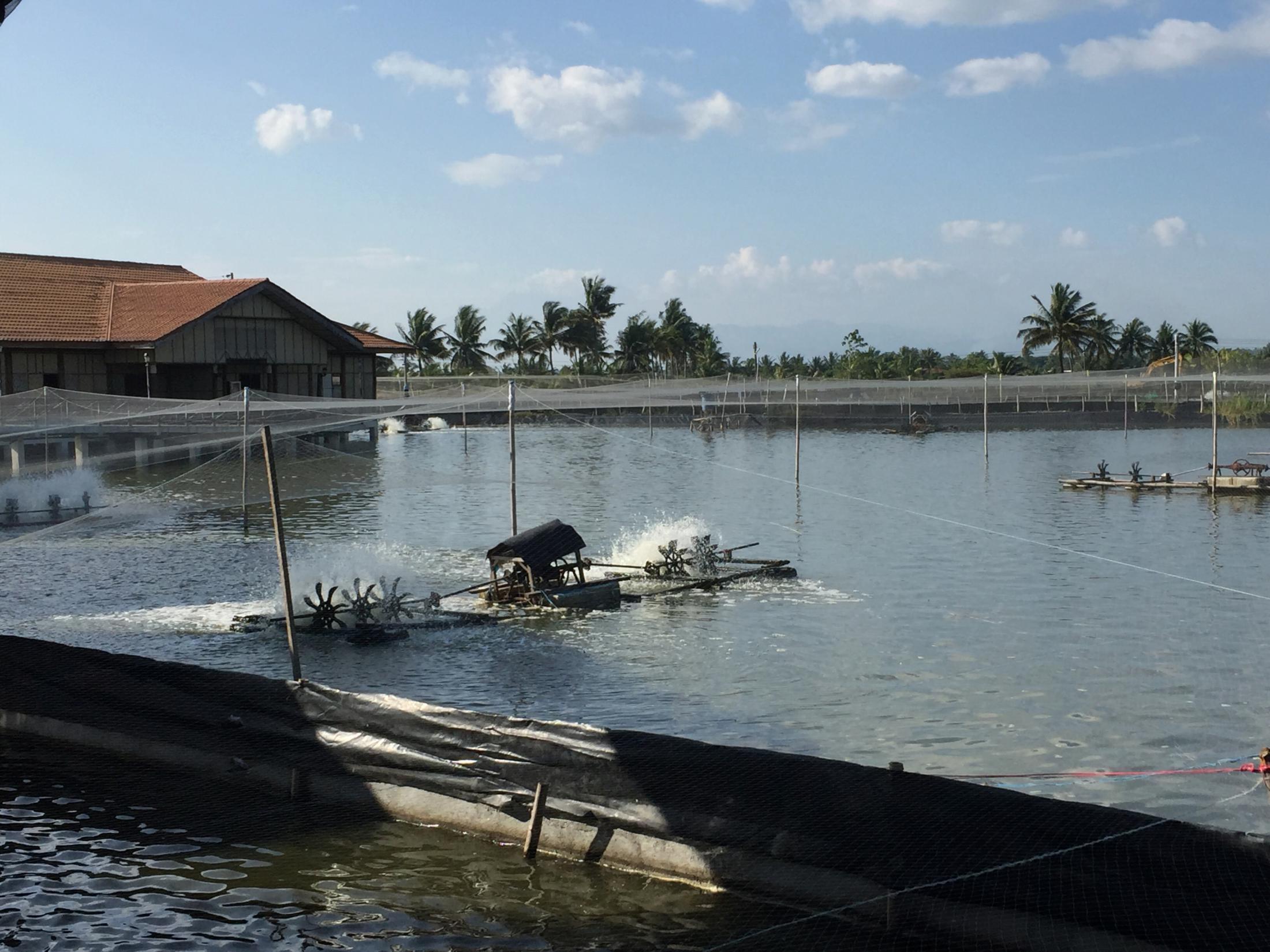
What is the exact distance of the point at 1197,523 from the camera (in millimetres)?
27938

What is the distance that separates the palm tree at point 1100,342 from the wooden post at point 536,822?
79.7m

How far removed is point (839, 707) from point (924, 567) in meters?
9.87

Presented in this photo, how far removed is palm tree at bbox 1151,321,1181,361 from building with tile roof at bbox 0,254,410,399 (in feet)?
220

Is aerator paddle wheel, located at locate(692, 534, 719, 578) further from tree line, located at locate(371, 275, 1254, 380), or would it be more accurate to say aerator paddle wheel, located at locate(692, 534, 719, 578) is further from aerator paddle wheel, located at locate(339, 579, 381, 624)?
tree line, located at locate(371, 275, 1254, 380)

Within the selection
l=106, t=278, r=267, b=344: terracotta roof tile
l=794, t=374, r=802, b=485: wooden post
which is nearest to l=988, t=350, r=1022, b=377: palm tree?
l=794, t=374, r=802, b=485: wooden post

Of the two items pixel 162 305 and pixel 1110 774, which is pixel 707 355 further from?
pixel 1110 774

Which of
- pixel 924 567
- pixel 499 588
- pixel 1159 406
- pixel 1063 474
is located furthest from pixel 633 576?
pixel 1159 406

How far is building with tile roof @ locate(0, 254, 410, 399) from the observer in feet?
122

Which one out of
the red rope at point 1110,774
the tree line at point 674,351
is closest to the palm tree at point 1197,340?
the tree line at point 674,351

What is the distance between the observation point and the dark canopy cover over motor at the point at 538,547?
669 inches

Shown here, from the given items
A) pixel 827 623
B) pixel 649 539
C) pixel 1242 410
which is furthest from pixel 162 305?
pixel 1242 410

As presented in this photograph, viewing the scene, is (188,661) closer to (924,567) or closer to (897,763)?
(897,763)

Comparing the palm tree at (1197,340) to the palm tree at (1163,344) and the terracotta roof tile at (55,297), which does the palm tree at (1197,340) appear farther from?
the terracotta roof tile at (55,297)

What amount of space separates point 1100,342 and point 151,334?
64.1m
